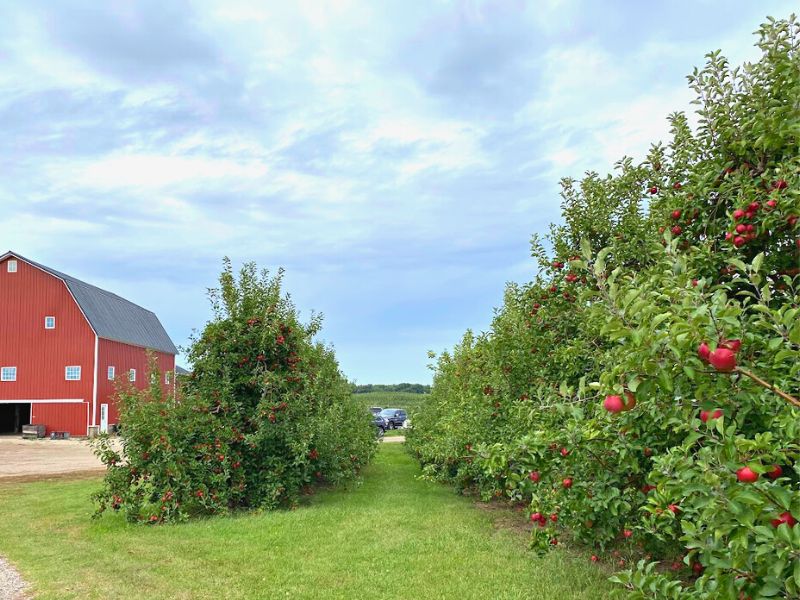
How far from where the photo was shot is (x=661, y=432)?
4.43 m

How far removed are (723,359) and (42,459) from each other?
25.2m

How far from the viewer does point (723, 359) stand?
224cm

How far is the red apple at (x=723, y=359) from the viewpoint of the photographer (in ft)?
7.34

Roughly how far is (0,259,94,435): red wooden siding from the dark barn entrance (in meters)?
2.37

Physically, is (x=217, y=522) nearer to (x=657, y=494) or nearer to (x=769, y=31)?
(x=657, y=494)

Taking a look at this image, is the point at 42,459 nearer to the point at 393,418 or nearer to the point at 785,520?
the point at 393,418

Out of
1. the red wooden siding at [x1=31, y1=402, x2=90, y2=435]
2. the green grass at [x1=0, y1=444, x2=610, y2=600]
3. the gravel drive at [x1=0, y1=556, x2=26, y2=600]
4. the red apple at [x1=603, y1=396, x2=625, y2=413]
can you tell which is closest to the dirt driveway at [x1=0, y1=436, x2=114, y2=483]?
the red wooden siding at [x1=31, y1=402, x2=90, y2=435]

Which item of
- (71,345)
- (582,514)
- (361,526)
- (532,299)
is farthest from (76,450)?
(582,514)

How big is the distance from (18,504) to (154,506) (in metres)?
4.30

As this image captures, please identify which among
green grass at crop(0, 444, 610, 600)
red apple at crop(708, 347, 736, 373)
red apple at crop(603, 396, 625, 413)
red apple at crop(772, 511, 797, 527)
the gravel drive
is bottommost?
green grass at crop(0, 444, 610, 600)

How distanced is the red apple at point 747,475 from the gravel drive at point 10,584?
6872 millimetres

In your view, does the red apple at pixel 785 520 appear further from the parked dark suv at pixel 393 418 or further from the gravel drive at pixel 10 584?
the parked dark suv at pixel 393 418

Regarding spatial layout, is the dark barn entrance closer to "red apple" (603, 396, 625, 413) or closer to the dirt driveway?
the dirt driveway

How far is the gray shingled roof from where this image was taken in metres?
33.4
